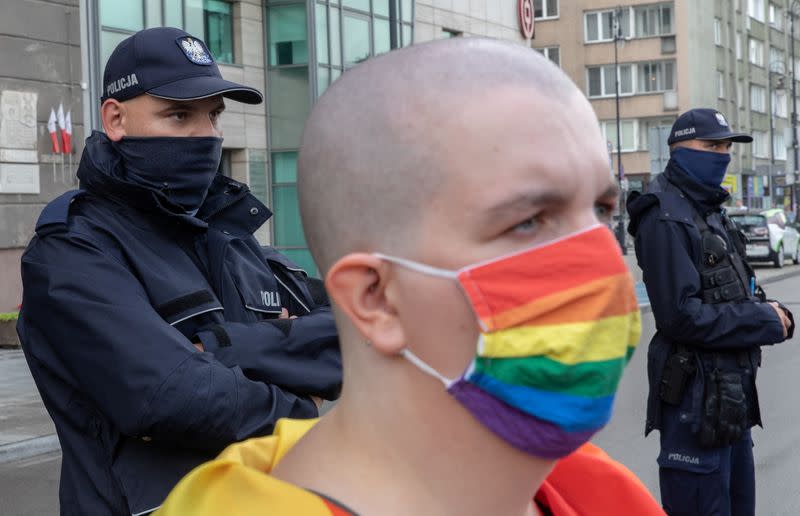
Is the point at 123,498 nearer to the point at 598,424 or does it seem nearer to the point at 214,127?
the point at 214,127

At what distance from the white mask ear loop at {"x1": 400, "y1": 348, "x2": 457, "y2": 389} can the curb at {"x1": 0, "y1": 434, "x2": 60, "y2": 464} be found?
27.4 ft

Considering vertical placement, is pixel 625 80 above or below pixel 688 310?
above

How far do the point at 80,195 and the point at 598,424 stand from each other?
173 cm

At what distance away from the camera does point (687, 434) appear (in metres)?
4.57

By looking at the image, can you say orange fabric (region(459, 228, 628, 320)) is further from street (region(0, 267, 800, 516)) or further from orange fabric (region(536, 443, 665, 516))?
street (region(0, 267, 800, 516))

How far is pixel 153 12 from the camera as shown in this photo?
20984 millimetres

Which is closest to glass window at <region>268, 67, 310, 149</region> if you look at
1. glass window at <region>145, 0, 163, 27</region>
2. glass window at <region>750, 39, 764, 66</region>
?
glass window at <region>145, 0, 163, 27</region>

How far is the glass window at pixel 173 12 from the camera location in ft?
70.2

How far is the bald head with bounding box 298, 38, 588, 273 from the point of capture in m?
1.32

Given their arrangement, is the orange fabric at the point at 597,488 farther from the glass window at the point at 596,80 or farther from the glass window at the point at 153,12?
the glass window at the point at 596,80

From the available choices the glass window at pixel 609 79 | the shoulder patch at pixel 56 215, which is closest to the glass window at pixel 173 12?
the shoulder patch at pixel 56 215

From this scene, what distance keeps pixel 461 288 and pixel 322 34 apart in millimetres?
23586

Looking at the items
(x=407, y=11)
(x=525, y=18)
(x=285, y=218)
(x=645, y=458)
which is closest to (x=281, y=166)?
(x=285, y=218)

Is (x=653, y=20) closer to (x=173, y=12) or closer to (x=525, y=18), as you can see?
(x=525, y=18)
